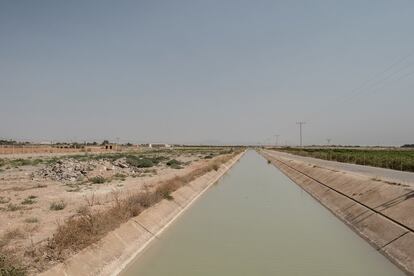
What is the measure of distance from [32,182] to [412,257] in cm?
2876

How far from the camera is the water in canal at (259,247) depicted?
11.6 m

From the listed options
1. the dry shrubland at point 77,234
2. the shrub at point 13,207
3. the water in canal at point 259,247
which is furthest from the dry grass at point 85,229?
the shrub at point 13,207

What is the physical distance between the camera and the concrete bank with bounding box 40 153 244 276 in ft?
32.6

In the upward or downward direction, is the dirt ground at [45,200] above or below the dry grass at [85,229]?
below

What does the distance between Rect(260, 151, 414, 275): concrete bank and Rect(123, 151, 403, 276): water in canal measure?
427mm

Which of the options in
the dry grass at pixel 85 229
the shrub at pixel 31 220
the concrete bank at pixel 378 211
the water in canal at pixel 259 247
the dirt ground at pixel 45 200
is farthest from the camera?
the shrub at pixel 31 220

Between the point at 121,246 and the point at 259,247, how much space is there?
451 cm

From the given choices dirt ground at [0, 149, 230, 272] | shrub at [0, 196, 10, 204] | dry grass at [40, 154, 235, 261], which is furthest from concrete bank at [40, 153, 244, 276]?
shrub at [0, 196, 10, 204]

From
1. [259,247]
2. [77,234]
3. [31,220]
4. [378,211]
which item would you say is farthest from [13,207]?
[378,211]

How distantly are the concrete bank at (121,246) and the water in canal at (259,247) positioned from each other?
38cm

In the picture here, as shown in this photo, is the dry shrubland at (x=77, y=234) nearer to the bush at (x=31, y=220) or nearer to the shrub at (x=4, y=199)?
the bush at (x=31, y=220)

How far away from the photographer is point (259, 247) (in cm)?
1397

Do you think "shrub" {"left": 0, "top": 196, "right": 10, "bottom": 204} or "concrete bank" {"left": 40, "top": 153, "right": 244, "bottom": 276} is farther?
"shrub" {"left": 0, "top": 196, "right": 10, "bottom": 204}

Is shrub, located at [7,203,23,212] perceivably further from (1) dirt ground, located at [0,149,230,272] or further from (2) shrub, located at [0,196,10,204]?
(2) shrub, located at [0,196,10,204]
